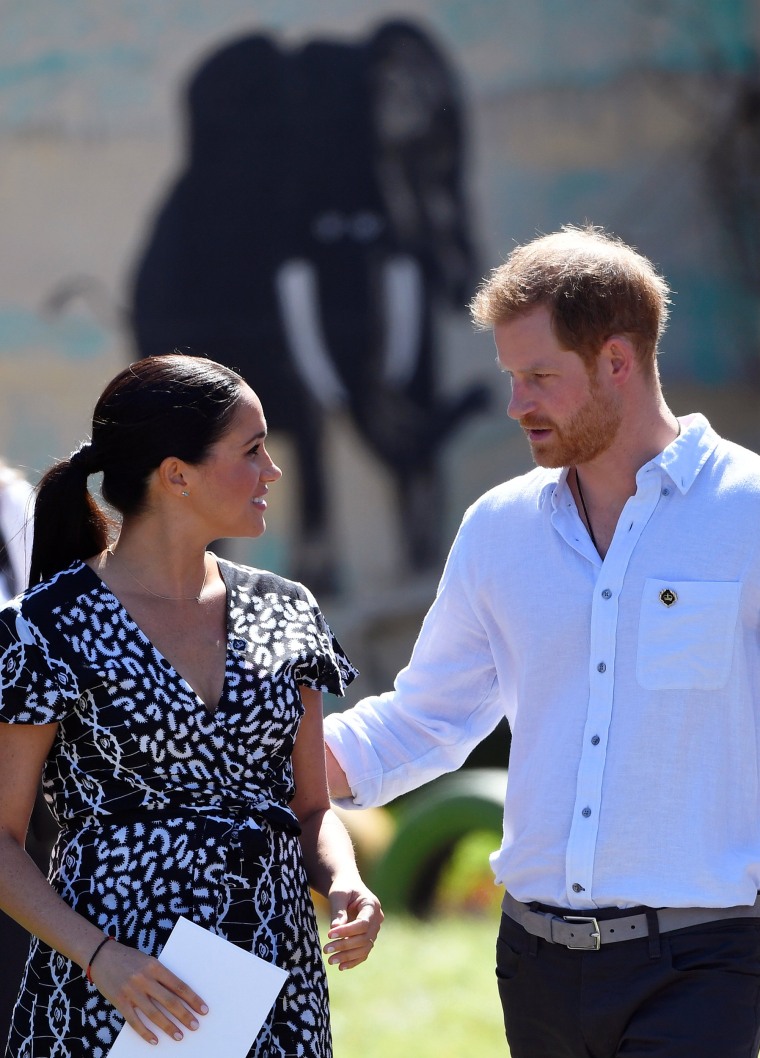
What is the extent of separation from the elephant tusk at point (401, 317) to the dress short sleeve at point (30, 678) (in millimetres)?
9771

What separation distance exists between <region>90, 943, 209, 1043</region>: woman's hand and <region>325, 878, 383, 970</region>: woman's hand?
278 mm

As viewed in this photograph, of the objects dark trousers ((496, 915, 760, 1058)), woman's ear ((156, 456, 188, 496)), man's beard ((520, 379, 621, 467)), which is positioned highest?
woman's ear ((156, 456, 188, 496))

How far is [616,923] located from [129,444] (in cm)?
125

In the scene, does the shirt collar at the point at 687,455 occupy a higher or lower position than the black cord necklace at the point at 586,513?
higher

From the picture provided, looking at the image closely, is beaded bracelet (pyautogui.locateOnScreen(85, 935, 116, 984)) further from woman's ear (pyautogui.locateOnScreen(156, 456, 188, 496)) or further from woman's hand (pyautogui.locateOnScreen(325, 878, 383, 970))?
woman's ear (pyautogui.locateOnScreen(156, 456, 188, 496))

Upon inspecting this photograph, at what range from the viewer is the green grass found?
199 inches

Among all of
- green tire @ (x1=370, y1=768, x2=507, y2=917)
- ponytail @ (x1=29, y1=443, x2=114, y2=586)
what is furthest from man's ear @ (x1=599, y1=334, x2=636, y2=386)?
green tire @ (x1=370, y1=768, x2=507, y2=917)

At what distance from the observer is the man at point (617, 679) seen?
271cm

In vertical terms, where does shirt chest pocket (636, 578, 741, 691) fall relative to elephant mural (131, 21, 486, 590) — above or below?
below

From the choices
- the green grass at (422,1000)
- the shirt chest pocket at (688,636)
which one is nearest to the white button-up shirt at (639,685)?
the shirt chest pocket at (688,636)

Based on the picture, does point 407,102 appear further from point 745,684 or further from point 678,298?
point 745,684

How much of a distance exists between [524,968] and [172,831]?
81cm

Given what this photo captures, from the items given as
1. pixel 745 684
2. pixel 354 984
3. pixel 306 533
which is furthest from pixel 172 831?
pixel 306 533

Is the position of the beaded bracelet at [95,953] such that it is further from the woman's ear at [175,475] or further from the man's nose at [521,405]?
the man's nose at [521,405]
